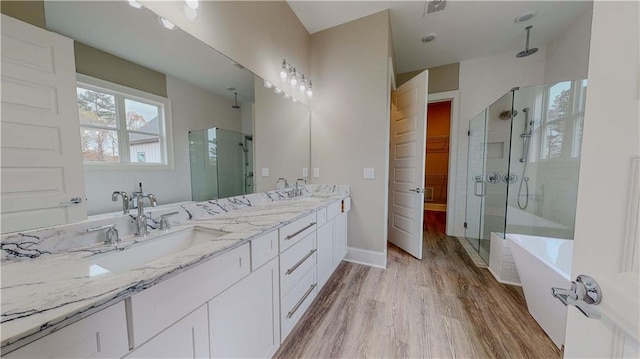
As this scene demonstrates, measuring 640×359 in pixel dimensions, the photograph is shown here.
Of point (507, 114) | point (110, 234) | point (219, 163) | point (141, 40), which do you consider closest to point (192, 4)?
point (141, 40)

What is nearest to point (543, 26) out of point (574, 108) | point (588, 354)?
point (574, 108)

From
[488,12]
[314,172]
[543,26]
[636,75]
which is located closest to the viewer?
[636,75]

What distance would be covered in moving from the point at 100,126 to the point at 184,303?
2.80 feet

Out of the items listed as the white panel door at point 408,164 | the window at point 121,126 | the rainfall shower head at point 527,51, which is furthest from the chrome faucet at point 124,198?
the rainfall shower head at point 527,51

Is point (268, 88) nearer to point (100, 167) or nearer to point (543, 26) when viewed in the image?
point (100, 167)

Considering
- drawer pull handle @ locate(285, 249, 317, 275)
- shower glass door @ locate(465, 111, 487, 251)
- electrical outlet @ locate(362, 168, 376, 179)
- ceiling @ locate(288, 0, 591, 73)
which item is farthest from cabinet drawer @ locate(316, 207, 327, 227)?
shower glass door @ locate(465, 111, 487, 251)

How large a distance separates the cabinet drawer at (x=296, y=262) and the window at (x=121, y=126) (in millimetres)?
919

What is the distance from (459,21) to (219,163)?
2.93m

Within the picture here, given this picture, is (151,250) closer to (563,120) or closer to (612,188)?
(612,188)

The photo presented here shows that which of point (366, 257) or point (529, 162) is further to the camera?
point (529, 162)

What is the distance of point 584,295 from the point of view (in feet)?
1.56

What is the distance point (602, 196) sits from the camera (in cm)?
44

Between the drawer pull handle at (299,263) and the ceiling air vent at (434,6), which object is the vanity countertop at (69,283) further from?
the ceiling air vent at (434,6)

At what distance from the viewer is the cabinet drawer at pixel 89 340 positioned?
1.51 ft
